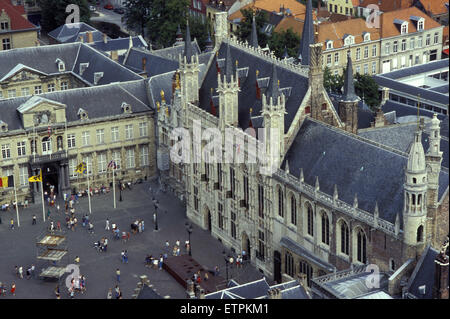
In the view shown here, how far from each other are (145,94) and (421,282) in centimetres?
6642

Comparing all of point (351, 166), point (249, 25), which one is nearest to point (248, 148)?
point (351, 166)

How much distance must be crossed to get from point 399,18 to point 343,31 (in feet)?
40.0

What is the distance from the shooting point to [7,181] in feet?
427

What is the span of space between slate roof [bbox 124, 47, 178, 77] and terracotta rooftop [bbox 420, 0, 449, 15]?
5936 cm

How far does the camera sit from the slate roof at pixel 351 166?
291ft

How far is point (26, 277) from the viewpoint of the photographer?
108 meters

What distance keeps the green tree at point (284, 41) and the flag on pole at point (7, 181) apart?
178 ft

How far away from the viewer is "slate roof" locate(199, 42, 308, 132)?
104 metres

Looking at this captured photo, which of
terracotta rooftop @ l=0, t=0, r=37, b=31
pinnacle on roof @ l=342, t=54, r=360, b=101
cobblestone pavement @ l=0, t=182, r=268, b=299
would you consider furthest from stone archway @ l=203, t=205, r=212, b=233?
terracotta rooftop @ l=0, t=0, r=37, b=31

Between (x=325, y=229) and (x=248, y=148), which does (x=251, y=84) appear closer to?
(x=248, y=148)

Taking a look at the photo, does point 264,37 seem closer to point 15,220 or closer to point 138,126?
point 138,126

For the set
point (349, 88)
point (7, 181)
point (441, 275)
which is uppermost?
point (349, 88)

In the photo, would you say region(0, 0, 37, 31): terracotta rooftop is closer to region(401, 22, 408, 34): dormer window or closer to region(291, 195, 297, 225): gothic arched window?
region(401, 22, 408, 34): dormer window
